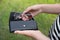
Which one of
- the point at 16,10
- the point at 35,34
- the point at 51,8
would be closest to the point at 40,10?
the point at 51,8

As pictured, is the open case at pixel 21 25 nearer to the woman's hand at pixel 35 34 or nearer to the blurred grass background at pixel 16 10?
the woman's hand at pixel 35 34

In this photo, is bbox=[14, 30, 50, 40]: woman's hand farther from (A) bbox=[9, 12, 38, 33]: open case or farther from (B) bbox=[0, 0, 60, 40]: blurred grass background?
(B) bbox=[0, 0, 60, 40]: blurred grass background

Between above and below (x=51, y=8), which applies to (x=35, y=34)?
below

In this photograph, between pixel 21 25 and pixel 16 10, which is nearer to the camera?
pixel 21 25

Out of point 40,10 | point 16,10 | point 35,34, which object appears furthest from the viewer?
point 16,10

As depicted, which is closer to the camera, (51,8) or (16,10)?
(51,8)

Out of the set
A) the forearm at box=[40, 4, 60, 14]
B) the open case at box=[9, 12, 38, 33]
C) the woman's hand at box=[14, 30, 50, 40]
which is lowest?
the woman's hand at box=[14, 30, 50, 40]

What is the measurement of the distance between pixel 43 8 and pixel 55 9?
0.07m

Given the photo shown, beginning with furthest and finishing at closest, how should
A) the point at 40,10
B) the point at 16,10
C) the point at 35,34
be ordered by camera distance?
the point at 16,10, the point at 40,10, the point at 35,34

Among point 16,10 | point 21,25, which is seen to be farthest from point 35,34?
point 16,10

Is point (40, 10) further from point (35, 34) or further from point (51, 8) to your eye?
point (35, 34)

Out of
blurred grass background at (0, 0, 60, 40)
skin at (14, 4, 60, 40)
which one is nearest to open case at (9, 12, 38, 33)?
skin at (14, 4, 60, 40)

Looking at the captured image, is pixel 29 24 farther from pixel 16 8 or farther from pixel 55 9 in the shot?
pixel 16 8

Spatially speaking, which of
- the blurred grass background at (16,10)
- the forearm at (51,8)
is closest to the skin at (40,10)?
the forearm at (51,8)
